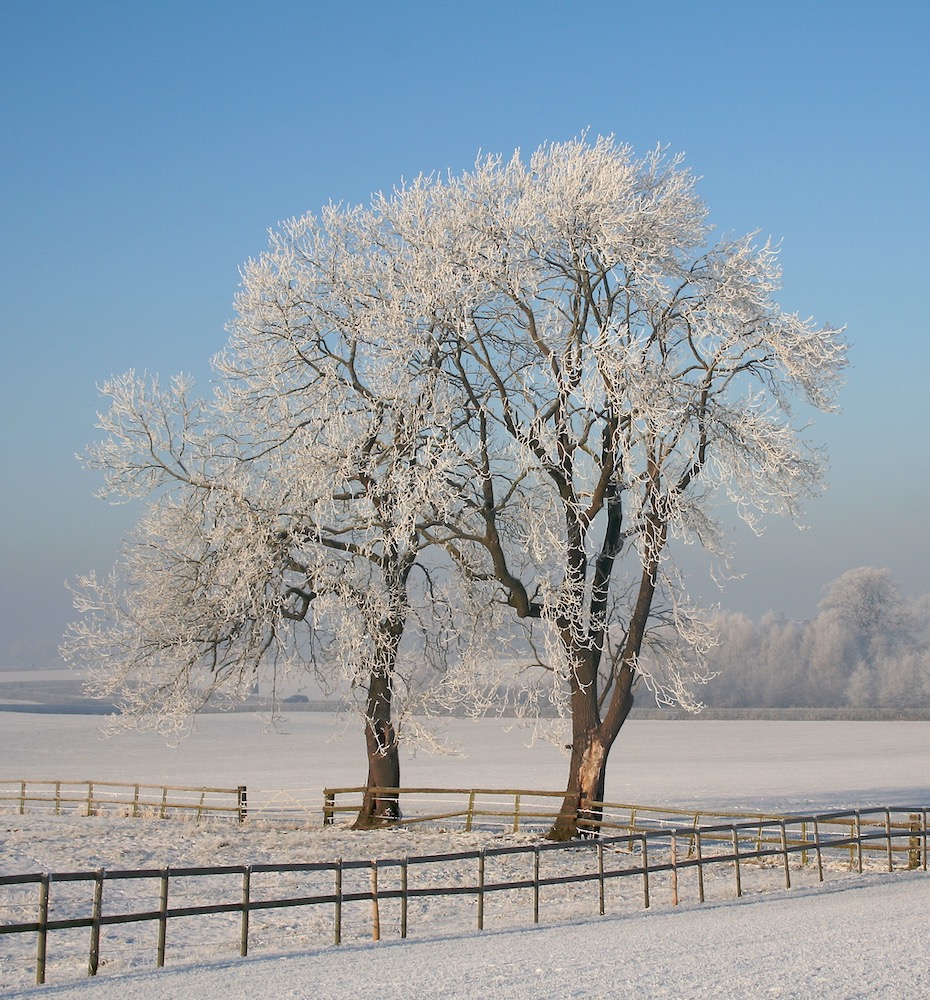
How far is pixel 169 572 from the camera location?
2244 cm

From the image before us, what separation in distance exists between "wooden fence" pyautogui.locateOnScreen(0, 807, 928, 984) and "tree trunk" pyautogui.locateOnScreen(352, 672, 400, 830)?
379 cm

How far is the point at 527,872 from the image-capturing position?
59.5 ft

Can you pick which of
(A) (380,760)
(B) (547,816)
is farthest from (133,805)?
(B) (547,816)

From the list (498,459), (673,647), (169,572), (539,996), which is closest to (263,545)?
(169,572)

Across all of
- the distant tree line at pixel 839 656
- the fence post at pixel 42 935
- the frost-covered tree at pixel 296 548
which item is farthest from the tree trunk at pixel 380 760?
the distant tree line at pixel 839 656

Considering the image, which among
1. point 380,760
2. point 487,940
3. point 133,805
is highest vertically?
point 380,760

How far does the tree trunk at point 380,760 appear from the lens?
22562 millimetres

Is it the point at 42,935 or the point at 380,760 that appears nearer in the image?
the point at 42,935

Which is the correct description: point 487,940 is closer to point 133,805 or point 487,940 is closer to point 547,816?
point 547,816

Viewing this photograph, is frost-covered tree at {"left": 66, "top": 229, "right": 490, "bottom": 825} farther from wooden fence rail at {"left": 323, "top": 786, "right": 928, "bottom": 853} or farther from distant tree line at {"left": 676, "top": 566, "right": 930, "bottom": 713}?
distant tree line at {"left": 676, "top": 566, "right": 930, "bottom": 713}

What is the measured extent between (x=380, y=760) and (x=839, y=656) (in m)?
90.9

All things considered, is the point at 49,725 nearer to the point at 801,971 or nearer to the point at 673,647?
the point at 673,647

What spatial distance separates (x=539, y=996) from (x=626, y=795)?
90.8ft

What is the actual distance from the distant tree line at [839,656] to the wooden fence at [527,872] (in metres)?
81.0
